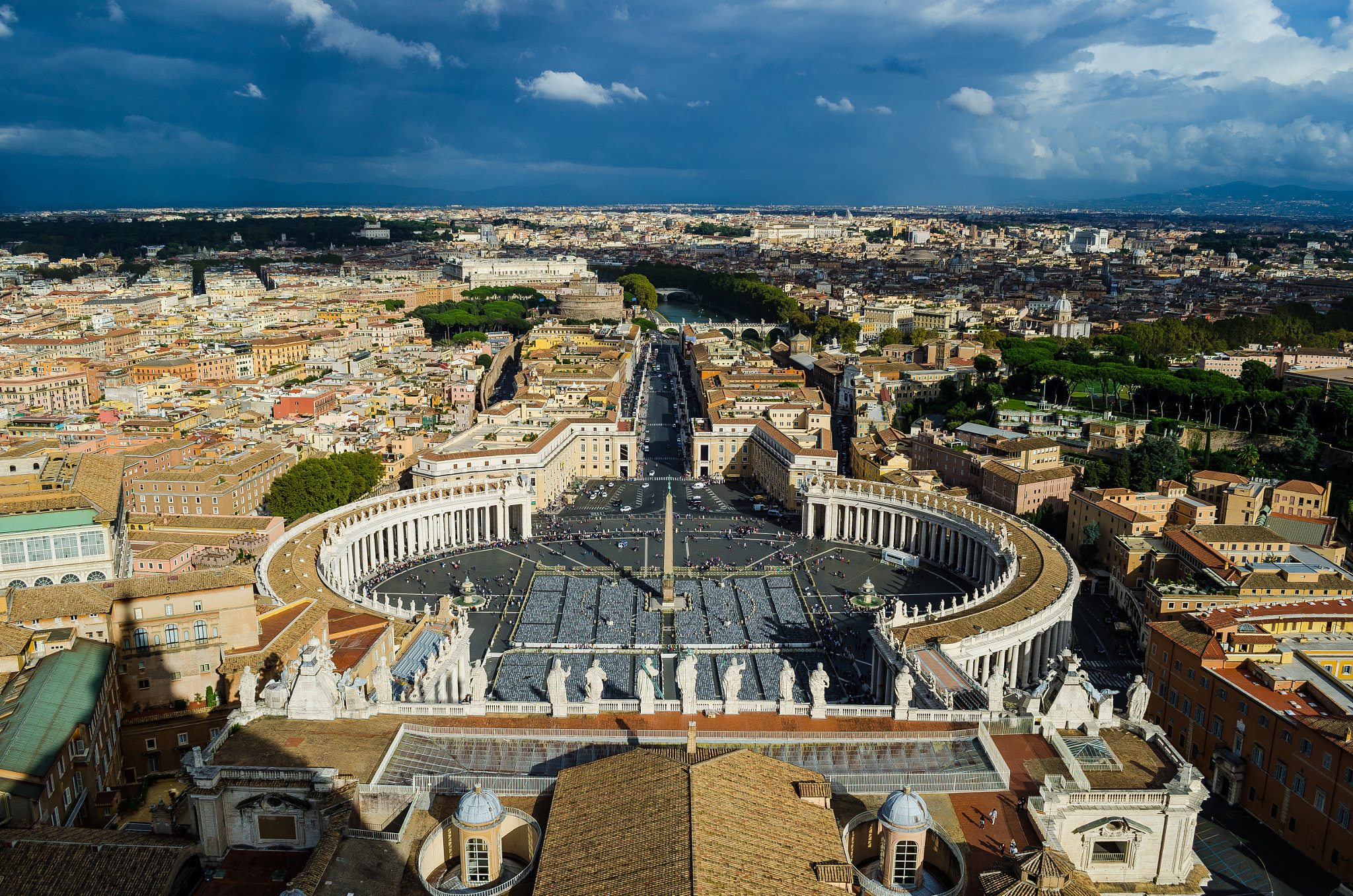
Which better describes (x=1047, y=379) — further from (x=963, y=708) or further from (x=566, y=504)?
A: (x=963, y=708)

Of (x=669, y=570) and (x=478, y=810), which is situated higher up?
(x=478, y=810)

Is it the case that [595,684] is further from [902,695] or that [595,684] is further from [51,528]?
[51,528]

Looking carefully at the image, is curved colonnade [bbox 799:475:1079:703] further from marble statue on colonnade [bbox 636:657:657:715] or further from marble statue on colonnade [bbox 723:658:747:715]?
marble statue on colonnade [bbox 636:657:657:715]

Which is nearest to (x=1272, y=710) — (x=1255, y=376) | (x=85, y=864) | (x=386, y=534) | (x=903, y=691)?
(x=903, y=691)

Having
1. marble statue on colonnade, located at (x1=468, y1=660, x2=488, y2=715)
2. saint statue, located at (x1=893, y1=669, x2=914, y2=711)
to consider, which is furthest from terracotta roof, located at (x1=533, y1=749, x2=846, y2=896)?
saint statue, located at (x1=893, y1=669, x2=914, y2=711)

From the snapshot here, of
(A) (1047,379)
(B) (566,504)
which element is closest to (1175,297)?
(A) (1047,379)

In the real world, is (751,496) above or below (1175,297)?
below
